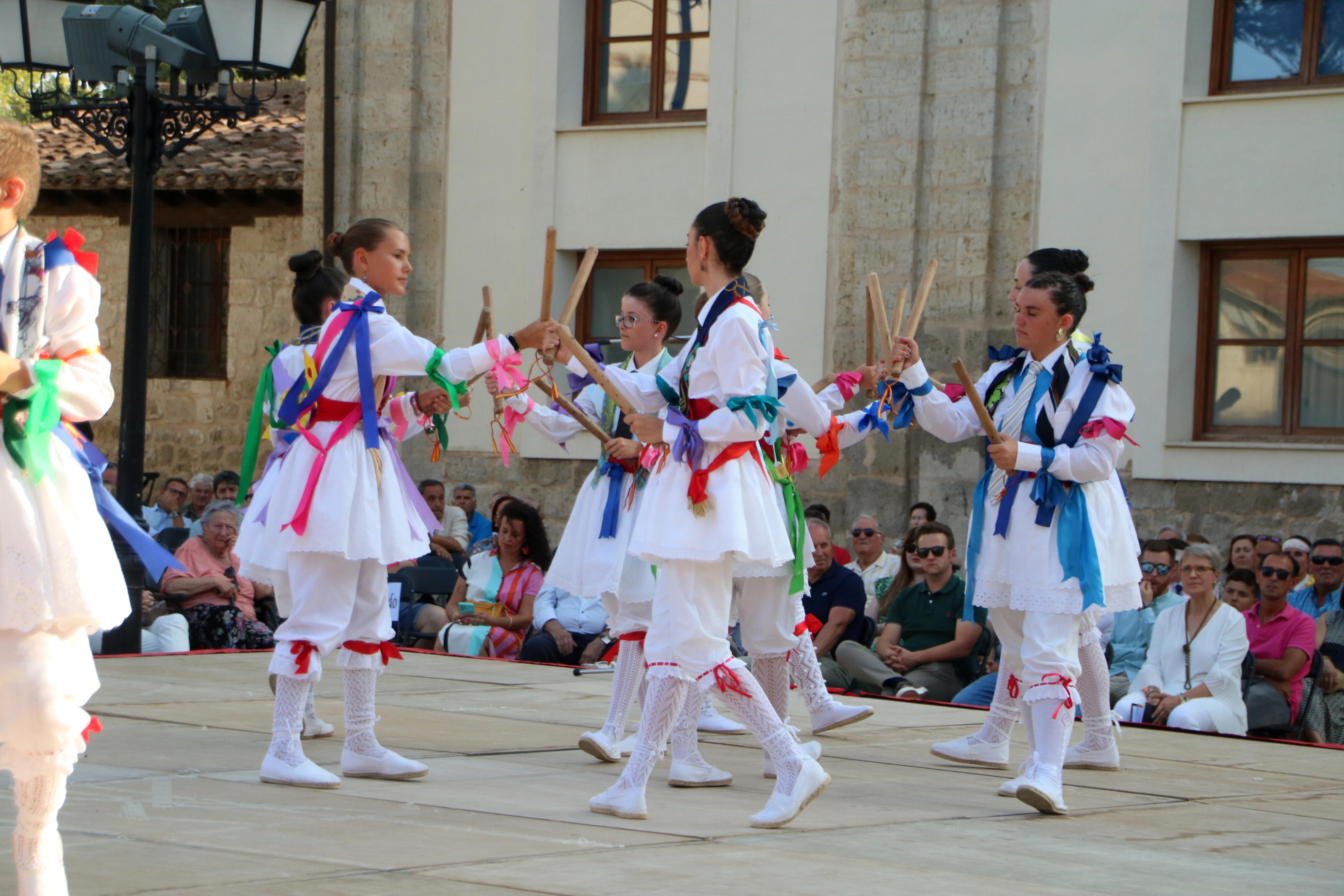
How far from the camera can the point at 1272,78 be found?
12680mm

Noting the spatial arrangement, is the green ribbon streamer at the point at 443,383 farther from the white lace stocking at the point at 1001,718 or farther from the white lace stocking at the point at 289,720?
the white lace stocking at the point at 1001,718

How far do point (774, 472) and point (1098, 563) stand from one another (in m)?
1.18

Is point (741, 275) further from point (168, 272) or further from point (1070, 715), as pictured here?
point (168, 272)

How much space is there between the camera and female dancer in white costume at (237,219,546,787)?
221 inches

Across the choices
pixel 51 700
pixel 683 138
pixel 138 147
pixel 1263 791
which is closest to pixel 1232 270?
pixel 683 138

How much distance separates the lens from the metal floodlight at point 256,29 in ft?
32.3

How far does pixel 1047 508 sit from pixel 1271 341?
301 inches

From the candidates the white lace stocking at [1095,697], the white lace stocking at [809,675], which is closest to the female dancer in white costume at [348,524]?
the white lace stocking at [809,675]

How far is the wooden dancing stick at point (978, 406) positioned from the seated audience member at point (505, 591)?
15.9 feet

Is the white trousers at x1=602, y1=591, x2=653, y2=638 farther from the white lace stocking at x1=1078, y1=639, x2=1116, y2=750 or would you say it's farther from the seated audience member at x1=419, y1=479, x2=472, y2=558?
the seated audience member at x1=419, y1=479, x2=472, y2=558

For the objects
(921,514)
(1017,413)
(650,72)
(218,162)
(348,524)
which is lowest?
(921,514)

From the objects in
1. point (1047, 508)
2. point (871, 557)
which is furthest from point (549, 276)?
point (871, 557)

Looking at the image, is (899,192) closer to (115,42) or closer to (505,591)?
(505,591)

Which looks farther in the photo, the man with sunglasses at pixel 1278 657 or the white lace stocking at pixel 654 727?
the man with sunglasses at pixel 1278 657
